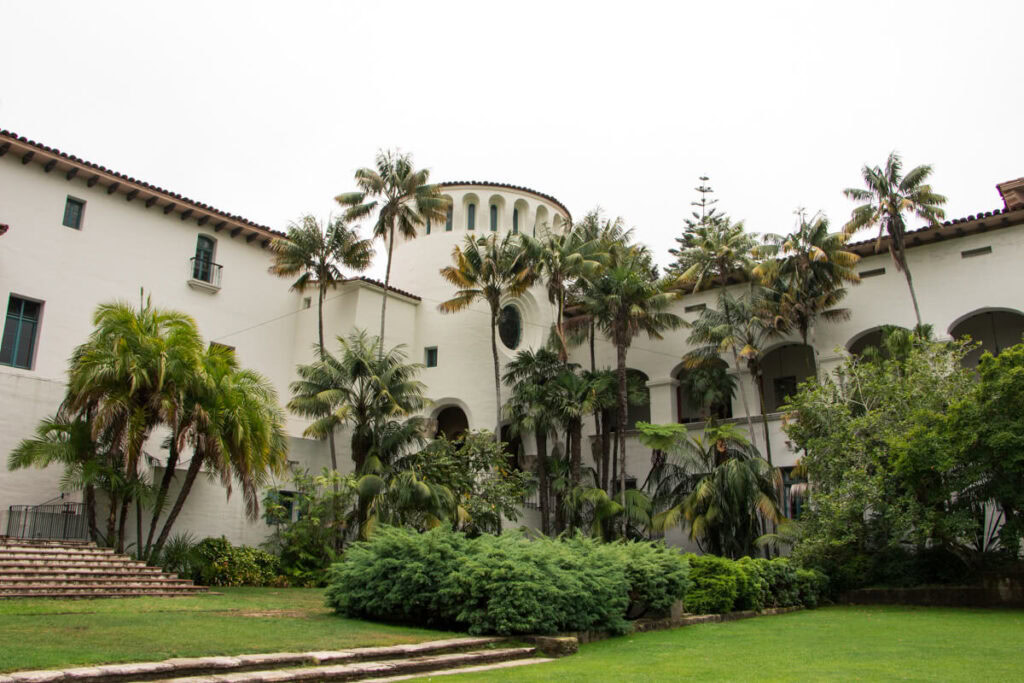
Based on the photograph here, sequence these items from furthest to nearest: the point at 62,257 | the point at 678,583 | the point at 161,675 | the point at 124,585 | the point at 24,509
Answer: the point at 62,257
the point at 24,509
the point at 124,585
the point at 678,583
the point at 161,675

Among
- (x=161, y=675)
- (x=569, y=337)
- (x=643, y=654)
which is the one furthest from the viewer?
(x=569, y=337)

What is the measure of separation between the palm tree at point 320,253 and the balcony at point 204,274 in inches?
71.0

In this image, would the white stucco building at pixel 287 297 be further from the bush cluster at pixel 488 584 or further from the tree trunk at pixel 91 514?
the bush cluster at pixel 488 584

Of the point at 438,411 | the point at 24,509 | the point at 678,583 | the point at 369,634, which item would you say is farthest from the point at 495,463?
the point at 369,634

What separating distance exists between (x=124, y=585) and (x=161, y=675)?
10.4 meters

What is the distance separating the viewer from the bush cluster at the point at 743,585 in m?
17.3

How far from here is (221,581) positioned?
845 inches

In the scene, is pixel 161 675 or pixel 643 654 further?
pixel 643 654

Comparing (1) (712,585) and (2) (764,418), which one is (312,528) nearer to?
(1) (712,585)

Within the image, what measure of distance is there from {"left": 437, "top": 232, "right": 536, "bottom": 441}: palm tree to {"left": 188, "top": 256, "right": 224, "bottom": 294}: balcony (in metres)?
7.43

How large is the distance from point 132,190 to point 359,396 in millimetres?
8866

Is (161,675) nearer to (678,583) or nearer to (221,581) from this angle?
(678,583)

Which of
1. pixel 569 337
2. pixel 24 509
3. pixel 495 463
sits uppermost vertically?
pixel 569 337

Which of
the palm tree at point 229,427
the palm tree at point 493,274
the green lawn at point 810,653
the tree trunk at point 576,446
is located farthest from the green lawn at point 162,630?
the palm tree at point 493,274
